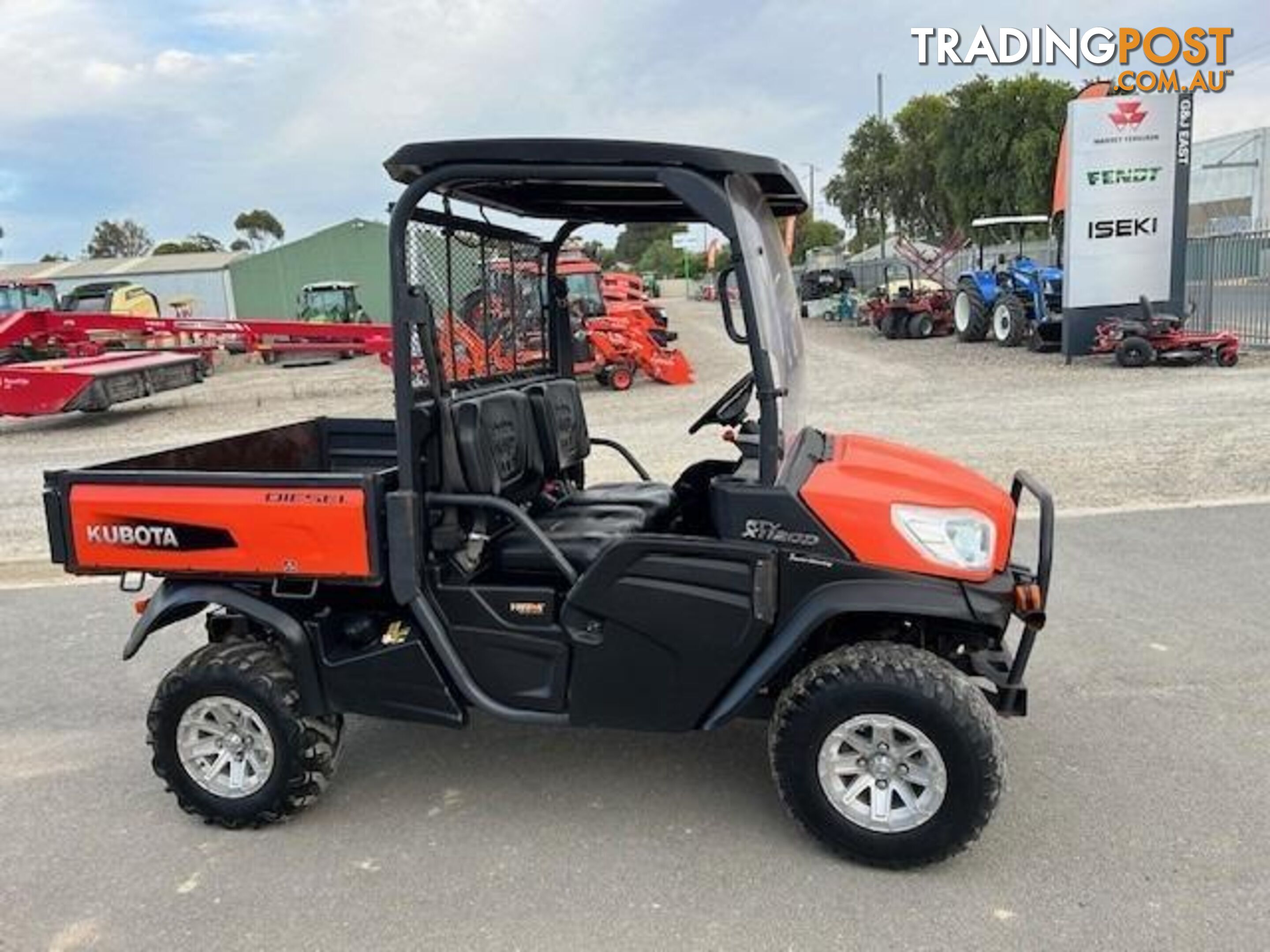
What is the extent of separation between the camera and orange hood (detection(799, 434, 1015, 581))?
3072 mm

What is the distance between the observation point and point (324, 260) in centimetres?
4191

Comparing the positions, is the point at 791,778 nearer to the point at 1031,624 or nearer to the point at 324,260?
the point at 1031,624

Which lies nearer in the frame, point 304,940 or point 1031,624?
point 304,940

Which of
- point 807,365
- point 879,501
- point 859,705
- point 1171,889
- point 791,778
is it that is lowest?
point 1171,889

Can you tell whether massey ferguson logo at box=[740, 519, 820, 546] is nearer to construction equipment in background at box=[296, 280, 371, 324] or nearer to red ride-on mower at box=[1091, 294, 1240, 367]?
red ride-on mower at box=[1091, 294, 1240, 367]

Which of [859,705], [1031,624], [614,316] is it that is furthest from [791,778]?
[614,316]

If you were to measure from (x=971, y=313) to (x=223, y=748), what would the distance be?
2021 cm

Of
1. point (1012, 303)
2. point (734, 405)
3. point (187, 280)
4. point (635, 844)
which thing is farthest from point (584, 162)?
point (187, 280)

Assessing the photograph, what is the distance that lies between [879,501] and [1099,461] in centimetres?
670

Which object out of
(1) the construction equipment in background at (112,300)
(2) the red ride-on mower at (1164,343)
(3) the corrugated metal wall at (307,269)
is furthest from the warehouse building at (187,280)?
(2) the red ride-on mower at (1164,343)

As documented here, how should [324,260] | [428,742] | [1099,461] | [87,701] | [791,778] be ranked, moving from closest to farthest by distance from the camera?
1. [791,778]
2. [428,742]
3. [87,701]
4. [1099,461]
5. [324,260]

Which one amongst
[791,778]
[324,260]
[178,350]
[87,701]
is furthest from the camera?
[324,260]

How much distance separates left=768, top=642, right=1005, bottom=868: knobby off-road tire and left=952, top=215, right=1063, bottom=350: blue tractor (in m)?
16.0

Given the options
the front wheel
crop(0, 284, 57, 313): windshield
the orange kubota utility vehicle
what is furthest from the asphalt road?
crop(0, 284, 57, 313): windshield
